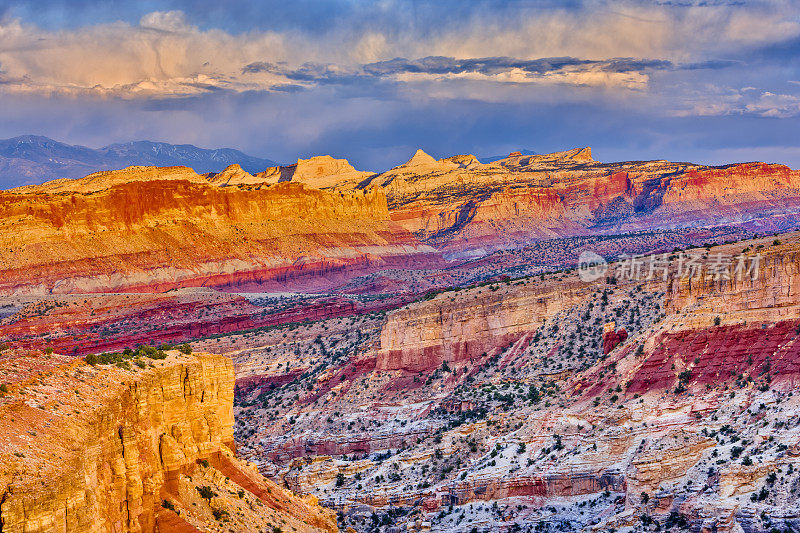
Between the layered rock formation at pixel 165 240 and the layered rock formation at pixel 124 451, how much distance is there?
369ft

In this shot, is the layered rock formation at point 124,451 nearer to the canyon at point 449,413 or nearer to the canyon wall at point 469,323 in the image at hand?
the canyon at point 449,413

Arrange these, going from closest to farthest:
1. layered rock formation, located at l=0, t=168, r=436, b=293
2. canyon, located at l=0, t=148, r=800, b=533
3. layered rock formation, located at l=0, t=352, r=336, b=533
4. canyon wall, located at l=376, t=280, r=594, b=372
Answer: layered rock formation, located at l=0, t=352, r=336, b=533, canyon, located at l=0, t=148, r=800, b=533, canyon wall, located at l=376, t=280, r=594, b=372, layered rock formation, located at l=0, t=168, r=436, b=293

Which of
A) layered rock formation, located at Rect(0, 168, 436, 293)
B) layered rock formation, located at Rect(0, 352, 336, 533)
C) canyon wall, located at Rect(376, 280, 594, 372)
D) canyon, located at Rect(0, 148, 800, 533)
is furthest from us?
layered rock formation, located at Rect(0, 168, 436, 293)

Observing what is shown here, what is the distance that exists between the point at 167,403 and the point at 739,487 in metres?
19.5

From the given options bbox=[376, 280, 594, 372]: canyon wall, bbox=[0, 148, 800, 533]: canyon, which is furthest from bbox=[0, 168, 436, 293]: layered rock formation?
bbox=[376, 280, 594, 372]: canyon wall

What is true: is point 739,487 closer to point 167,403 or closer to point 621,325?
point 167,403

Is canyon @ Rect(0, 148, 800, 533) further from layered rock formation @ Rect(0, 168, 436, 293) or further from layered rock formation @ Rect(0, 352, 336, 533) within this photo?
layered rock formation @ Rect(0, 168, 436, 293)

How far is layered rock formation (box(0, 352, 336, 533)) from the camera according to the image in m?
21.6

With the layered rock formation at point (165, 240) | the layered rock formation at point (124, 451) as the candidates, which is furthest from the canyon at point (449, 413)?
the layered rock formation at point (165, 240)

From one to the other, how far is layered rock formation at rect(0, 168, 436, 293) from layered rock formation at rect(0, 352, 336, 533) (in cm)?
11242

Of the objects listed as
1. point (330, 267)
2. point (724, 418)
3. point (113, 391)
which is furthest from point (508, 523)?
point (330, 267)

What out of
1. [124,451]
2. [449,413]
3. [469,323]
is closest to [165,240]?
[469,323]

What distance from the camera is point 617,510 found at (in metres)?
44.1

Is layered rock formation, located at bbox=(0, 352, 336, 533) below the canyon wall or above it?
below
